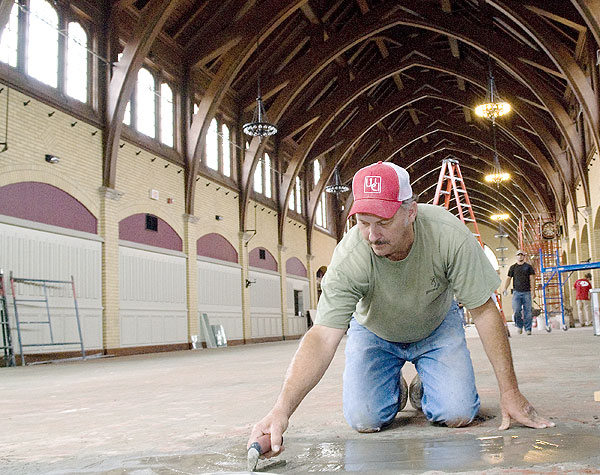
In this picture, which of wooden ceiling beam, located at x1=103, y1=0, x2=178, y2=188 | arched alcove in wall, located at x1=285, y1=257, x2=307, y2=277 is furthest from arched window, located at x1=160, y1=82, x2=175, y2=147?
arched alcove in wall, located at x1=285, y1=257, x2=307, y2=277

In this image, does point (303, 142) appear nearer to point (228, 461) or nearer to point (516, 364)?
point (516, 364)

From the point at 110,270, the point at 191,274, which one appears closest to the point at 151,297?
the point at 110,270

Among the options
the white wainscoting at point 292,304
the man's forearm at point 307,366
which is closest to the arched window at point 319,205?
the white wainscoting at point 292,304

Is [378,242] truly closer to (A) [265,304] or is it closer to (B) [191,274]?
(B) [191,274]

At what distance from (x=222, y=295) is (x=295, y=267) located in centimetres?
723

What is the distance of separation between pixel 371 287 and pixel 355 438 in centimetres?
74

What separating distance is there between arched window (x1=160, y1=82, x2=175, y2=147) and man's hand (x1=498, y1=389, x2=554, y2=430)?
49.0 ft

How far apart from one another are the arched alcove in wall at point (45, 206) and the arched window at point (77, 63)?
2.32 m

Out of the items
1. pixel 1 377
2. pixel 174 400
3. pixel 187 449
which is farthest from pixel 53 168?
pixel 187 449

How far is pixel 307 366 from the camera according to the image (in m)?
2.42

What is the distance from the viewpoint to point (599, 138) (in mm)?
16484

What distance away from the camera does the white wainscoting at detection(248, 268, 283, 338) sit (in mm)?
21812

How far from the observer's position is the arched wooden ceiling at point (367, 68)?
16500 mm

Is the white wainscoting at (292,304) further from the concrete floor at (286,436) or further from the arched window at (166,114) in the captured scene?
the concrete floor at (286,436)
